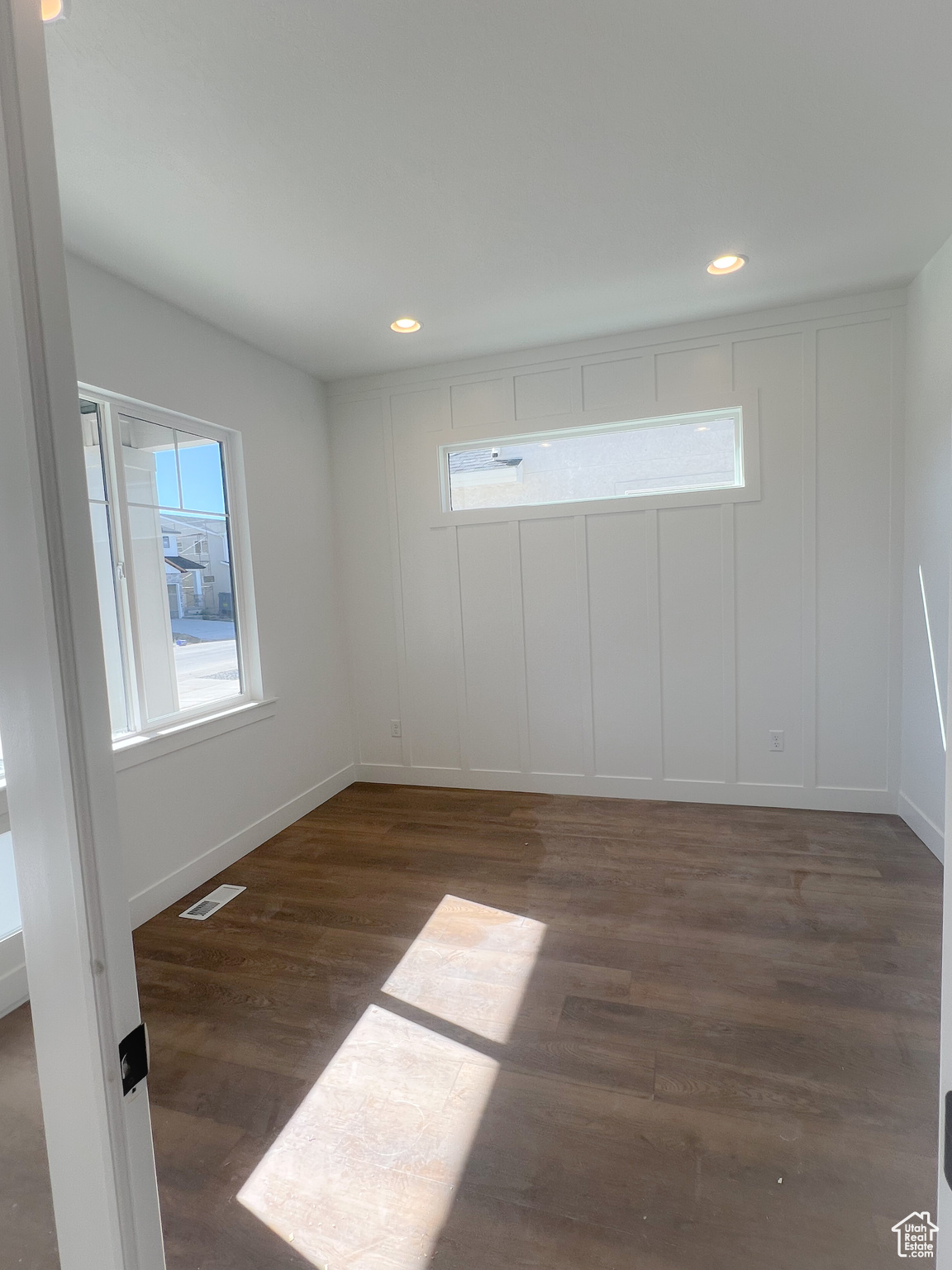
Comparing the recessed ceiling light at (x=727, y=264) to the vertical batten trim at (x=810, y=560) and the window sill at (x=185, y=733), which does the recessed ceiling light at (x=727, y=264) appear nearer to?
the vertical batten trim at (x=810, y=560)

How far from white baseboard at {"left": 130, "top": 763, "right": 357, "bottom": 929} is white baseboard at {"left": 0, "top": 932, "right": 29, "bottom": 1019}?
241 cm

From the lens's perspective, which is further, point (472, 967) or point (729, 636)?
point (729, 636)

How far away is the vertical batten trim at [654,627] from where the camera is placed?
12.2 feet

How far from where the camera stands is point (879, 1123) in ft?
5.27

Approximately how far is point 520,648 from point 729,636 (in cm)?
122

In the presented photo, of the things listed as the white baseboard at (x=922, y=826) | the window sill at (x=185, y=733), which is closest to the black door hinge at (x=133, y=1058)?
the window sill at (x=185, y=733)

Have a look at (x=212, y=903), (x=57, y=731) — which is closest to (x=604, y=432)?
(x=212, y=903)

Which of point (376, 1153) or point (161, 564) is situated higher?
point (161, 564)

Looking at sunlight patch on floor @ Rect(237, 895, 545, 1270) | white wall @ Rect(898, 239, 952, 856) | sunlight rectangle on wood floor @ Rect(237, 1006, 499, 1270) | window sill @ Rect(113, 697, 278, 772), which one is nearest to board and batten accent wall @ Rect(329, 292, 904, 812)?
white wall @ Rect(898, 239, 952, 856)

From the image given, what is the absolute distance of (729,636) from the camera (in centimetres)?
363

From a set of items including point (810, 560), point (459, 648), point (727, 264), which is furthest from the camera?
point (459, 648)

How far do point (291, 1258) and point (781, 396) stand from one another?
3861 mm

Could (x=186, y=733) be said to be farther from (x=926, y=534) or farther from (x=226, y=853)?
(x=926, y=534)

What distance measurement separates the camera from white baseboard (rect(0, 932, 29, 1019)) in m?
0.58
